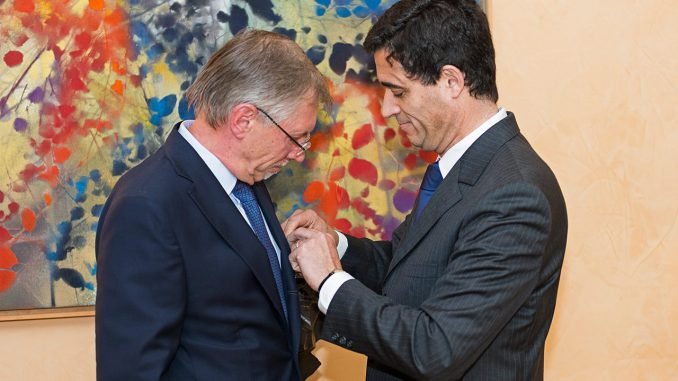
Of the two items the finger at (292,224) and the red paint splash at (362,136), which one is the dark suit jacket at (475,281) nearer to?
the finger at (292,224)

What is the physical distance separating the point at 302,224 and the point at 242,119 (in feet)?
1.46

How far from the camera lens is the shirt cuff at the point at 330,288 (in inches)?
63.6

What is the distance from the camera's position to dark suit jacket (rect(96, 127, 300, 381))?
1474 mm

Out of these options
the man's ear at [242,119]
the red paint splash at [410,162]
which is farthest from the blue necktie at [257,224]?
the red paint splash at [410,162]

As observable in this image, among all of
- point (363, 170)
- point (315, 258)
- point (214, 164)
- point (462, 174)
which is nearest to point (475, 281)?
point (462, 174)

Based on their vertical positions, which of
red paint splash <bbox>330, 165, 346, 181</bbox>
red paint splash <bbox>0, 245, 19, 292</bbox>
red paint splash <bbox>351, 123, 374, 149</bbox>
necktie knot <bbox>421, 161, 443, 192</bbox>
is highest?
red paint splash <bbox>351, 123, 374, 149</bbox>

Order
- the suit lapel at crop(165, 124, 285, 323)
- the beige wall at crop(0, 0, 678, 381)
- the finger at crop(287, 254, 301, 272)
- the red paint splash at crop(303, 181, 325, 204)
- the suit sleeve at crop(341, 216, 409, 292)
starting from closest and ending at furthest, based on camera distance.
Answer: the suit lapel at crop(165, 124, 285, 323)
the finger at crop(287, 254, 301, 272)
the suit sleeve at crop(341, 216, 409, 292)
the red paint splash at crop(303, 181, 325, 204)
the beige wall at crop(0, 0, 678, 381)

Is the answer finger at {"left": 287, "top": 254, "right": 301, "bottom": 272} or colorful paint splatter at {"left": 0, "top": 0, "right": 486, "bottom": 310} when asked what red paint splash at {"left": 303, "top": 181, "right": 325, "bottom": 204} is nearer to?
colorful paint splatter at {"left": 0, "top": 0, "right": 486, "bottom": 310}

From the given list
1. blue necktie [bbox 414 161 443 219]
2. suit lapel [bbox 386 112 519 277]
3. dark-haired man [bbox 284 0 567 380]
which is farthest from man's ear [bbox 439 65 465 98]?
blue necktie [bbox 414 161 443 219]

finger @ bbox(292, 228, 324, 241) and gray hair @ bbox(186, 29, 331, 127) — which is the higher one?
gray hair @ bbox(186, 29, 331, 127)

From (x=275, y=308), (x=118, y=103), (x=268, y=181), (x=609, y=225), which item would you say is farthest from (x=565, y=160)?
(x=118, y=103)

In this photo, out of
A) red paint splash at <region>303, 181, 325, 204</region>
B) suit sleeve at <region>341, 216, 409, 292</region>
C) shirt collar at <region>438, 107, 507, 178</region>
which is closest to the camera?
shirt collar at <region>438, 107, 507, 178</region>

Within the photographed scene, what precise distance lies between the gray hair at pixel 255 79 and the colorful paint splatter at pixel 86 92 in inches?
21.0

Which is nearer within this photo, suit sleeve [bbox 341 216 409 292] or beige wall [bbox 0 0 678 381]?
suit sleeve [bbox 341 216 409 292]
